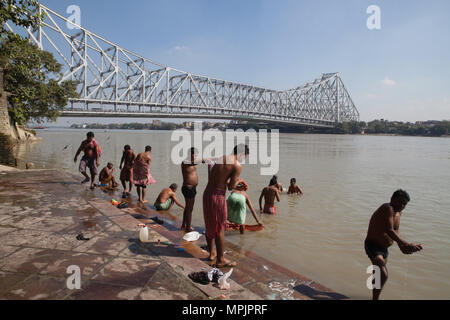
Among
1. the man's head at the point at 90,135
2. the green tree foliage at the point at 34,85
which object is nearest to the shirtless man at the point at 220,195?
the man's head at the point at 90,135

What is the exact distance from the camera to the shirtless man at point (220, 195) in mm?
2809

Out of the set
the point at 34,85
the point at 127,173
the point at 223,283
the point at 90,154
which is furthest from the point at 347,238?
the point at 34,85

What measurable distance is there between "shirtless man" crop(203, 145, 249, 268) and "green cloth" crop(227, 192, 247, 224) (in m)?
1.16

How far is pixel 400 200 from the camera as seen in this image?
2.39m

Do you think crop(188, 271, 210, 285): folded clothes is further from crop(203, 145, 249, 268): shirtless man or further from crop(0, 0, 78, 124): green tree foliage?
crop(0, 0, 78, 124): green tree foliage

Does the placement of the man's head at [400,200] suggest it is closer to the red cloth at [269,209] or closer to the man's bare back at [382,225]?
the man's bare back at [382,225]

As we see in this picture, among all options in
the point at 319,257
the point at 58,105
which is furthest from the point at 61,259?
the point at 58,105

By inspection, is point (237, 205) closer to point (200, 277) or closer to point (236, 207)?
point (236, 207)

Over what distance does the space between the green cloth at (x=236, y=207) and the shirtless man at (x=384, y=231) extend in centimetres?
181

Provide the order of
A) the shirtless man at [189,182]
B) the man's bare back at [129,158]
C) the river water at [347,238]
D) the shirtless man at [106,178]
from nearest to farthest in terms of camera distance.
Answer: the river water at [347,238], the shirtless man at [189,182], the man's bare back at [129,158], the shirtless man at [106,178]

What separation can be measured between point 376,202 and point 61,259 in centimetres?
758

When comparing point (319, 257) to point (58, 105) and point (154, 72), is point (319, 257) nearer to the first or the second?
point (58, 105)

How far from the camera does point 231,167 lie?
9.18 ft

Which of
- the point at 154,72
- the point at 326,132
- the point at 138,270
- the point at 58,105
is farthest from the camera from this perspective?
the point at 326,132
